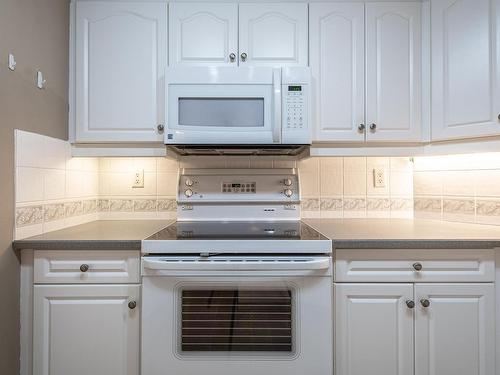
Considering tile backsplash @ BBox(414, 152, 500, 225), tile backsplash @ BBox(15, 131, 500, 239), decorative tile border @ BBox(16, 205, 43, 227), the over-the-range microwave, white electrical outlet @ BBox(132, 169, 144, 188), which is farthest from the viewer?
white electrical outlet @ BBox(132, 169, 144, 188)

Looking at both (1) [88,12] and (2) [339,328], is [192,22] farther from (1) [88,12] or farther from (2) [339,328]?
(2) [339,328]

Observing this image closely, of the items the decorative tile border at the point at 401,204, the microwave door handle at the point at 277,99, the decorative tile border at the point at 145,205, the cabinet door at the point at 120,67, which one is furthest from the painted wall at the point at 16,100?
the decorative tile border at the point at 401,204

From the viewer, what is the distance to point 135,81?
1.58 meters

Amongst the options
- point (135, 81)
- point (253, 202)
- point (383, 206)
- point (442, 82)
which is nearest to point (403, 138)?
point (442, 82)

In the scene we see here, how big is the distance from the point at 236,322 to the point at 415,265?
75 cm

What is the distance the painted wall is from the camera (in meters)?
1.19

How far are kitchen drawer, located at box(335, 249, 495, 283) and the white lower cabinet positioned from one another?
0.11 feet

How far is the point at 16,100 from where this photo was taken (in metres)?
1.25

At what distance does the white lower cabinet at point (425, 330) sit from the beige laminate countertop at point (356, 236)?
173 mm

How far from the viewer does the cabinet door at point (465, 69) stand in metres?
1.36

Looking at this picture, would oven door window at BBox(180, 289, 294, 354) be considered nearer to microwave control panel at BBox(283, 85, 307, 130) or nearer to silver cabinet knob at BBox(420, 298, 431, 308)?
silver cabinet knob at BBox(420, 298, 431, 308)

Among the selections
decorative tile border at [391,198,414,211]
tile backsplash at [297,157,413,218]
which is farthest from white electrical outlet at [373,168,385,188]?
decorative tile border at [391,198,414,211]

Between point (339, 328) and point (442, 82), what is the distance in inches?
47.8

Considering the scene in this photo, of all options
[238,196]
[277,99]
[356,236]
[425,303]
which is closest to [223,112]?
[277,99]
